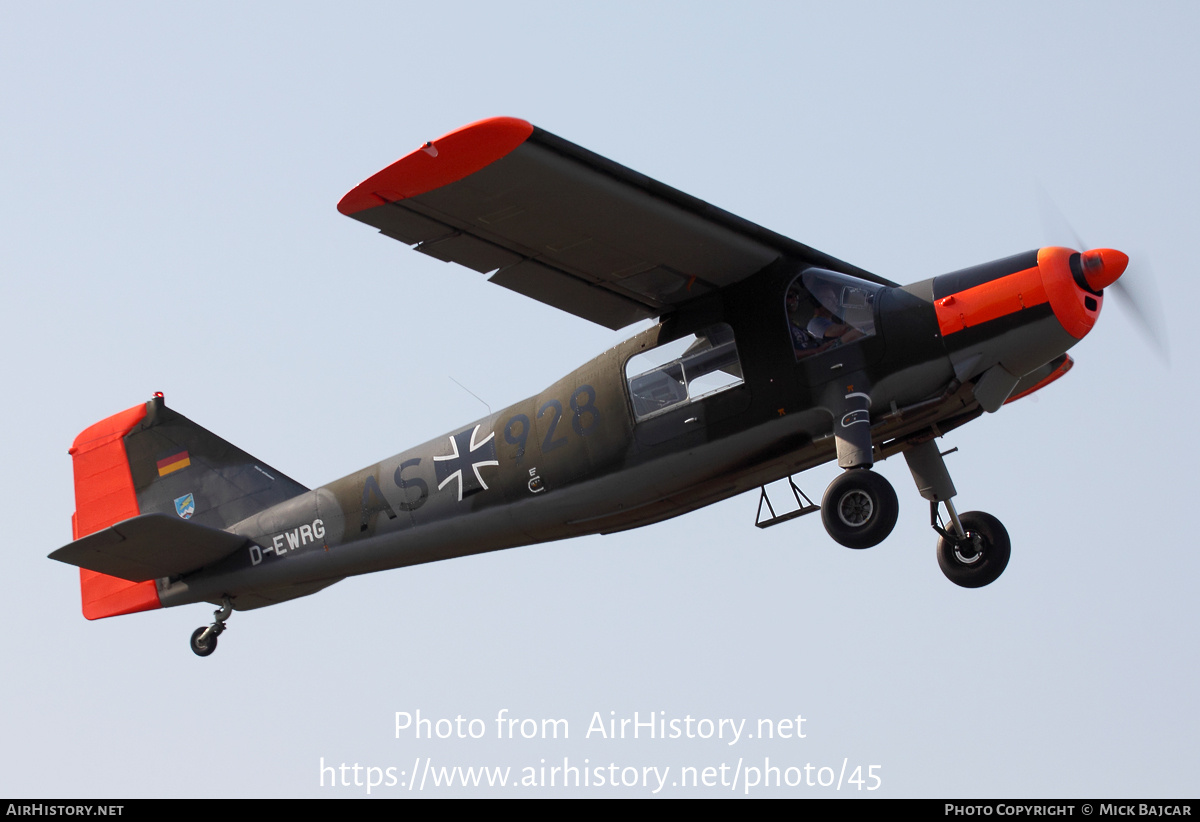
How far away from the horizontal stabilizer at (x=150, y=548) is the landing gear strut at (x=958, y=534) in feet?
22.7

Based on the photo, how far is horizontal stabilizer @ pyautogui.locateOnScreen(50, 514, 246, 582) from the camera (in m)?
13.5

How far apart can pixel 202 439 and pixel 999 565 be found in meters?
8.66

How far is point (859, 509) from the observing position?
11.1 meters

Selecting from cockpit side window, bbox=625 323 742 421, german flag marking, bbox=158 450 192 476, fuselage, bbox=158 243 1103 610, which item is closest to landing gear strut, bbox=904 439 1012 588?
fuselage, bbox=158 243 1103 610

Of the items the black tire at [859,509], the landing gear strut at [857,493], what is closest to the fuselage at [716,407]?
the landing gear strut at [857,493]

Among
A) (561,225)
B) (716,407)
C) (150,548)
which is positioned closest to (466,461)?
(716,407)

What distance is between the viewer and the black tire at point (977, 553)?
12.6 meters

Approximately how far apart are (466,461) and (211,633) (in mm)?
3510

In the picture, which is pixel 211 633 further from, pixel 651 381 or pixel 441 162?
pixel 441 162

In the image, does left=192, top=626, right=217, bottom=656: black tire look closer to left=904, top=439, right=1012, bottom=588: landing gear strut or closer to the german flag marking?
the german flag marking

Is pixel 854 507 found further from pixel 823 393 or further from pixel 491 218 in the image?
pixel 491 218

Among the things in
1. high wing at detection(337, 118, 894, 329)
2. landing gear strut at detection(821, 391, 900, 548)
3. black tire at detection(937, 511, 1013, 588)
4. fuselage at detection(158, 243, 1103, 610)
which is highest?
high wing at detection(337, 118, 894, 329)

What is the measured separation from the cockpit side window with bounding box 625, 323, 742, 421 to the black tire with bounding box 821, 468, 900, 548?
1309 millimetres

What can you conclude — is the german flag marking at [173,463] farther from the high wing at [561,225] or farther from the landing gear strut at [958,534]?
the landing gear strut at [958,534]
